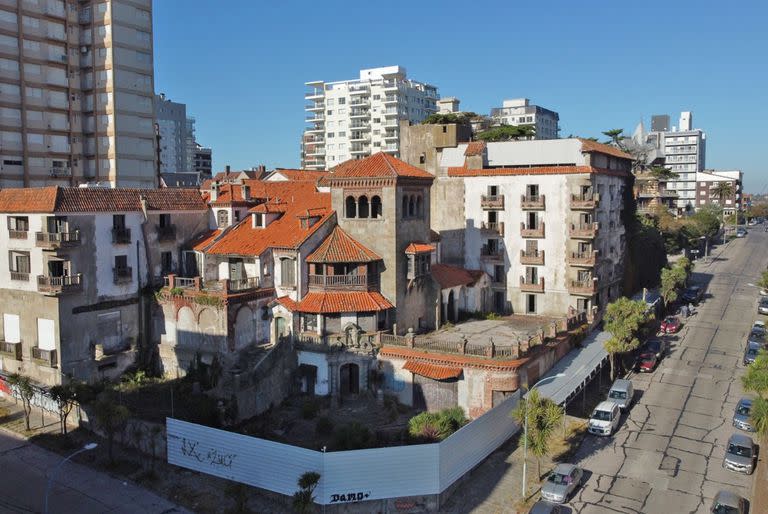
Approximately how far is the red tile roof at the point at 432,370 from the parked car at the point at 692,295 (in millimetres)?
53381

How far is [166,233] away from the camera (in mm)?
59781

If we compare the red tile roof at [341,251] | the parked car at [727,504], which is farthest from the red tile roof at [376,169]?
the parked car at [727,504]

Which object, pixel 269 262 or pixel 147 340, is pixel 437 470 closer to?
pixel 269 262

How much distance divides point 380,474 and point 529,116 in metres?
152

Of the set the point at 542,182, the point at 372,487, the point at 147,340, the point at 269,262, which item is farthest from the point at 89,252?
the point at 542,182

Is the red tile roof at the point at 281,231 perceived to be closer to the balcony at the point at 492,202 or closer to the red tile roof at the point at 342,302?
the red tile roof at the point at 342,302

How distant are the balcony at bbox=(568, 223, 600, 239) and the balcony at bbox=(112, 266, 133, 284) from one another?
4008 centimetres

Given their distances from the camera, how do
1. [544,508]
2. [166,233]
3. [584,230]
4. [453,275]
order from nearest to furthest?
[544,508] → [166,233] → [453,275] → [584,230]

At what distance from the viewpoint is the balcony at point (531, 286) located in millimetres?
66250

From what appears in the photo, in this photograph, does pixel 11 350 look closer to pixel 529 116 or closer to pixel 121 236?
pixel 121 236

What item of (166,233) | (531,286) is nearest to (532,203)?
(531,286)

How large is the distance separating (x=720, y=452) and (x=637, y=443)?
487 cm

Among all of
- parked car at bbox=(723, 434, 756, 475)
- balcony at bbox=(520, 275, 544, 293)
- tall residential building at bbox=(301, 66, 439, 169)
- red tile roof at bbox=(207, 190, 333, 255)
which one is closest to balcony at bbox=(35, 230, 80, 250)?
red tile roof at bbox=(207, 190, 333, 255)

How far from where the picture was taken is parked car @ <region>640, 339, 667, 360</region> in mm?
61425
